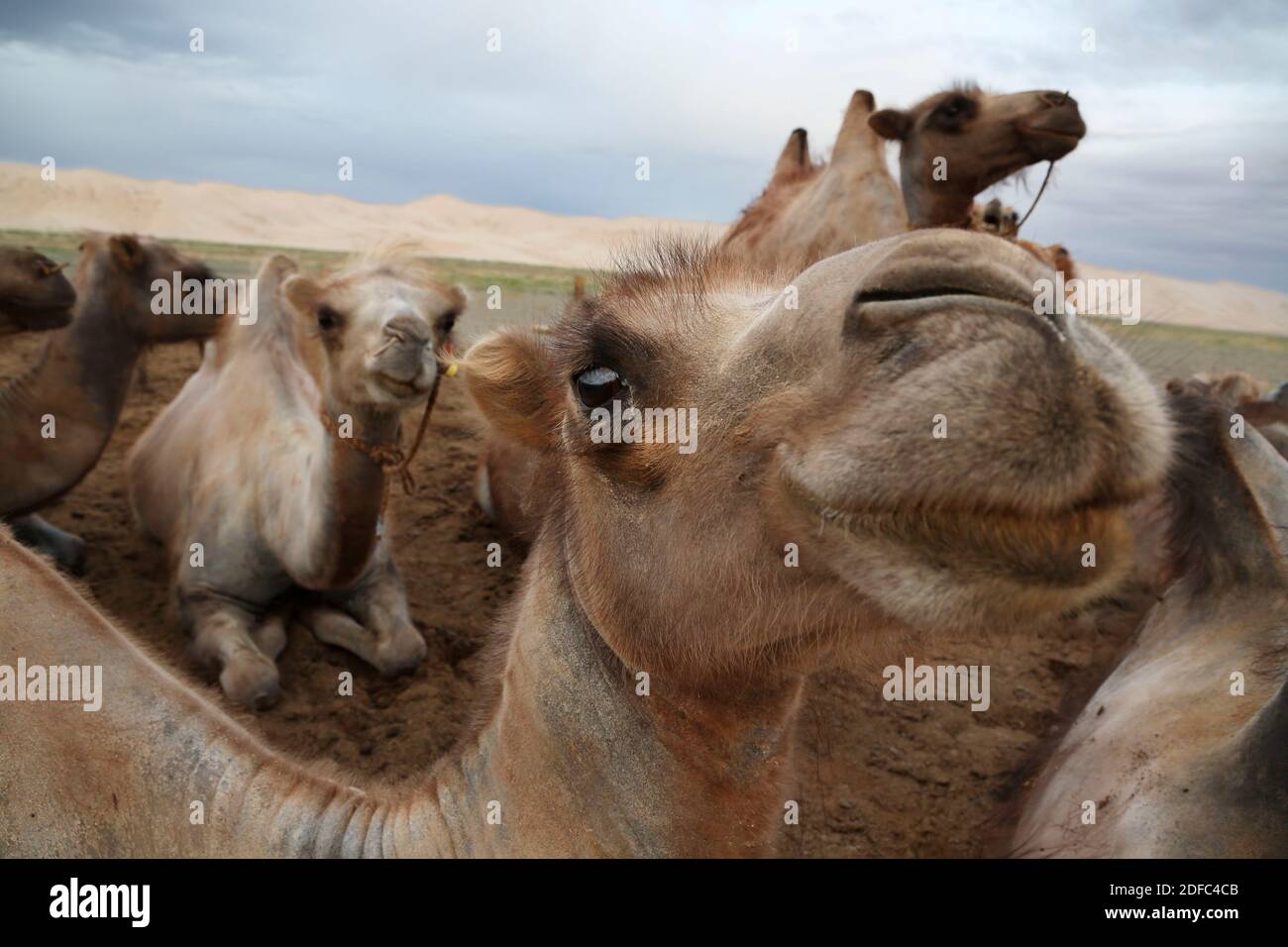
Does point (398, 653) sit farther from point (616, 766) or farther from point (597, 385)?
point (597, 385)

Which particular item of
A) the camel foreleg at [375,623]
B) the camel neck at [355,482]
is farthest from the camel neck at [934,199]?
the camel foreleg at [375,623]

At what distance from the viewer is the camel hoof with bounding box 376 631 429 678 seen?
6.11m

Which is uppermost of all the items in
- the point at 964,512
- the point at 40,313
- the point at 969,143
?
the point at 969,143

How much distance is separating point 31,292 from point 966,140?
22.5ft

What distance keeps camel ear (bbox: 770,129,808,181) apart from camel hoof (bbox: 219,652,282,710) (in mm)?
6680

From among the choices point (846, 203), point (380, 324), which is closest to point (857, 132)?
point (846, 203)

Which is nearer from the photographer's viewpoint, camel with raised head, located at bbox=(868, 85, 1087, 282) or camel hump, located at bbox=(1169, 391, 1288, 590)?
camel hump, located at bbox=(1169, 391, 1288, 590)

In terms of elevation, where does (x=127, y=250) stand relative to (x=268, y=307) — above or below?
above

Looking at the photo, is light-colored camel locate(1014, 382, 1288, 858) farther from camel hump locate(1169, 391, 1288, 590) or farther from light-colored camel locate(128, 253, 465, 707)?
light-colored camel locate(128, 253, 465, 707)

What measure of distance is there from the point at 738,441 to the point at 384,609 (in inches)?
195

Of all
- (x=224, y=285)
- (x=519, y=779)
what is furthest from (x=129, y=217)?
(x=519, y=779)

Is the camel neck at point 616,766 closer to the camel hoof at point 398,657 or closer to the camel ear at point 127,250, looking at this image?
the camel hoof at point 398,657

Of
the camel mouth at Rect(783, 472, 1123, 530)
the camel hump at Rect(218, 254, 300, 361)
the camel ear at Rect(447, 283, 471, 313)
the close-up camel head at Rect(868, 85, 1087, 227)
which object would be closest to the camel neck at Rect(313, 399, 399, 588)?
the camel ear at Rect(447, 283, 471, 313)

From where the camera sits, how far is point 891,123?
775 centimetres
